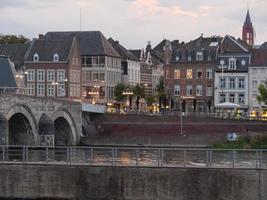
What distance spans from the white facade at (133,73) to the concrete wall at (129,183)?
305ft

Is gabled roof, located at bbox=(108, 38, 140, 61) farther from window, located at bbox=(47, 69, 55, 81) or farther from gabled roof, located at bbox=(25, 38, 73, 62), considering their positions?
window, located at bbox=(47, 69, 55, 81)

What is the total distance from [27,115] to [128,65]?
61495mm

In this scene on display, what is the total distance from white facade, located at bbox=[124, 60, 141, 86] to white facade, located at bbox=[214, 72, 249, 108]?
74.5ft

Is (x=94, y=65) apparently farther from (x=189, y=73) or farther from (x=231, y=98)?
(x=231, y=98)

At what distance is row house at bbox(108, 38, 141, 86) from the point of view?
5089 inches

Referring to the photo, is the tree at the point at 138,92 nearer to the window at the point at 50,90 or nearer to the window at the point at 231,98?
the window at the point at 50,90

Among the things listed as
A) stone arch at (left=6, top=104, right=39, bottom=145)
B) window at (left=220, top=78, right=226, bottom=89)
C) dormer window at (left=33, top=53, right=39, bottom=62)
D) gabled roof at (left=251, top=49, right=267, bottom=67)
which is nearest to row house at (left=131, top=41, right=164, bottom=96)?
window at (left=220, top=78, right=226, bottom=89)

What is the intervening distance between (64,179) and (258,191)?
29.0 feet

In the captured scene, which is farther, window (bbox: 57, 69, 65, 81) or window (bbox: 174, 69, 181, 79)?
window (bbox: 174, 69, 181, 79)

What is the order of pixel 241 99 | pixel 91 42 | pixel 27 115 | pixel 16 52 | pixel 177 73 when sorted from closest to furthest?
pixel 27 115, pixel 241 99, pixel 16 52, pixel 177 73, pixel 91 42

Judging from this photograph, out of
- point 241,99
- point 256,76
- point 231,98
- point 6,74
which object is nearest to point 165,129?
point 6,74

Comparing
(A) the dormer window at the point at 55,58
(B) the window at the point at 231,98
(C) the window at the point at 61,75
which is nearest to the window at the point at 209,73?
(B) the window at the point at 231,98

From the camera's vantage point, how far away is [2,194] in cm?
3688

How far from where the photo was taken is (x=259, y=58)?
110188 millimetres
